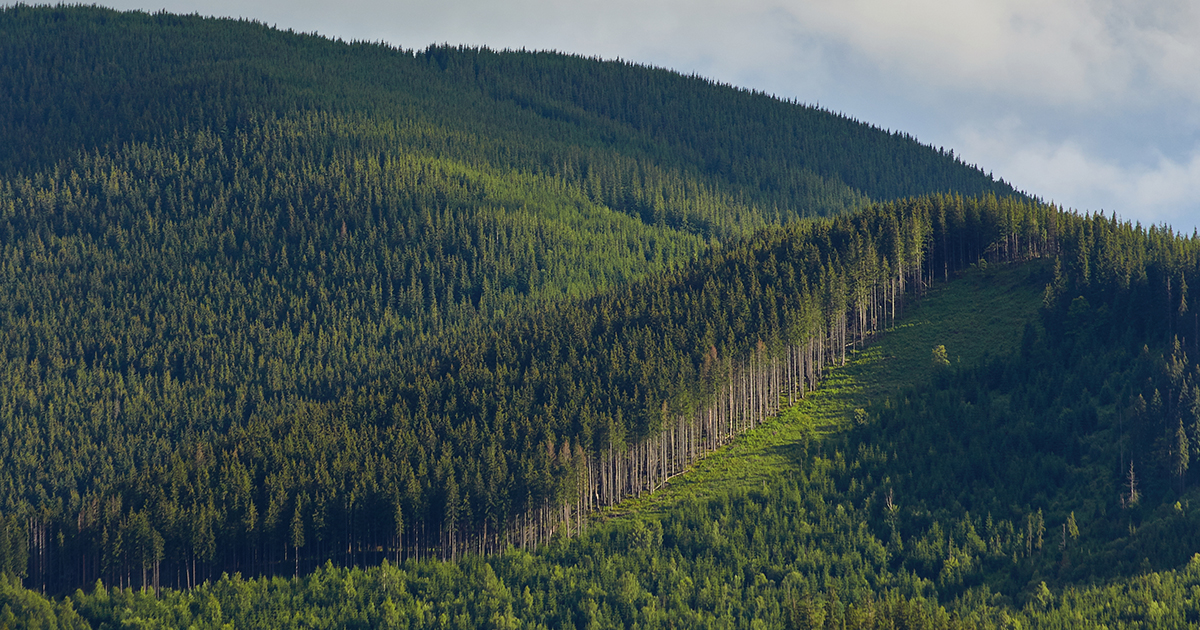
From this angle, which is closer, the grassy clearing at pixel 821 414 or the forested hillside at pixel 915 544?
the forested hillside at pixel 915 544

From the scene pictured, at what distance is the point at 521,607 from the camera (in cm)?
15662

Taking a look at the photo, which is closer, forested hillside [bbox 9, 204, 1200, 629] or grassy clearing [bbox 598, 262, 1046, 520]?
forested hillside [bbox 9, 204, 1200, 629]

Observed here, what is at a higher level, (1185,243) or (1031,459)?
(1185,243)

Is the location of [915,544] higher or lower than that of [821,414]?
lower

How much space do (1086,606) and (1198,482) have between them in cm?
2451

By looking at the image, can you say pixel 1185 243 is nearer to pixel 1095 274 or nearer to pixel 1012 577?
pixel 1095 274

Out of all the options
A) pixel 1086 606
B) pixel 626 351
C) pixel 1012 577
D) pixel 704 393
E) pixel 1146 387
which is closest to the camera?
pixel 1086 606

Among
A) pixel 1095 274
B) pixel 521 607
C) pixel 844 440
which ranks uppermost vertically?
pixel 1095 274

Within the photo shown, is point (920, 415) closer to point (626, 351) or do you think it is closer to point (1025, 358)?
point (1025, 358)

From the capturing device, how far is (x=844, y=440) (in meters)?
181

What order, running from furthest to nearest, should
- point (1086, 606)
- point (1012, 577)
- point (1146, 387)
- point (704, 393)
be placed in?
point (704, 393)
point (1146, 387)
point (1012, 577)
point (1086, 606)

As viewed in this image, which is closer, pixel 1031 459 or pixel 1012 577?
pixel 1012 577

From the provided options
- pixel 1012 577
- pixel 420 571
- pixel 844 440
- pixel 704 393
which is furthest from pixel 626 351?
pixel 1012 577

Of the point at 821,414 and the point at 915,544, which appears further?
the point at 821,414
